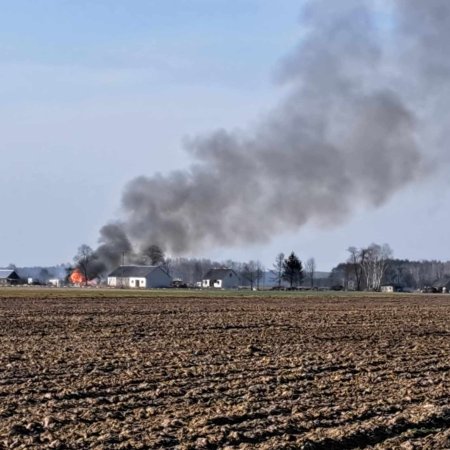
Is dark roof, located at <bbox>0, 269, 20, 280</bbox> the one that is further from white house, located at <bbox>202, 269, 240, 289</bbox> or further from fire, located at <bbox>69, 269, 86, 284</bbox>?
white house, located at <bbox>202, 269, 240, 289</bbox>

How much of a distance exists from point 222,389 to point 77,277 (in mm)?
129150

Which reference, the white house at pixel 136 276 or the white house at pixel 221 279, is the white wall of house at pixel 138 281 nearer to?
the white house at pixel 136 276

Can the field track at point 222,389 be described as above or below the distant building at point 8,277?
below

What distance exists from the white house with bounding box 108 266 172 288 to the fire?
537cm

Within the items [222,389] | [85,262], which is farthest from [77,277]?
[222,389]

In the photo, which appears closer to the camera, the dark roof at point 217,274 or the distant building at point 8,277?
the dark roof at point 217,274

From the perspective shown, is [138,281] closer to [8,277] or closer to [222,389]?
[8,277]

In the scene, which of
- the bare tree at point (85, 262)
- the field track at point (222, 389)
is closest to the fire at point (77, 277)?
the bare tree at point (85, 262)

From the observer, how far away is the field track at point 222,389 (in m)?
11.0

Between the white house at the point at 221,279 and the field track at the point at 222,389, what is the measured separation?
415 ft

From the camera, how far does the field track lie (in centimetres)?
1101

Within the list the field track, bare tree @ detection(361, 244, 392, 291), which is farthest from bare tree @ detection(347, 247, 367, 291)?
the field track

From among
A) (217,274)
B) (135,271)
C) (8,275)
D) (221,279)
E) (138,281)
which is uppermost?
(217,274)

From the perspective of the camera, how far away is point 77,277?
142 m
